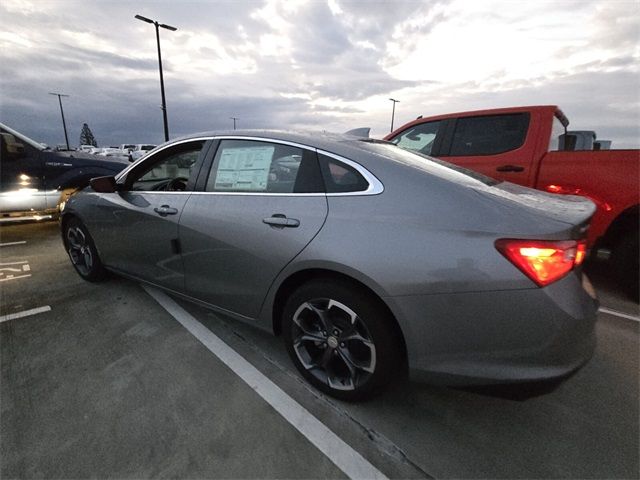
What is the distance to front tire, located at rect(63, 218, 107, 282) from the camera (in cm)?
355

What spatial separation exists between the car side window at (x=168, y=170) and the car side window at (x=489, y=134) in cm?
323

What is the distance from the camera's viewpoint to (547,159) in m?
3.59

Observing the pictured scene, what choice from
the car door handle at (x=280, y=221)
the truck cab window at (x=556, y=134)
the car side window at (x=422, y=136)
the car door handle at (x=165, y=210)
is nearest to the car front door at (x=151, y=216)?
the car door handle at (x=165, y=210)

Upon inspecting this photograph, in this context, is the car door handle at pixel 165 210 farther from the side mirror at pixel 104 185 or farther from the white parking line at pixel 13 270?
the white parking line at pixel 13 270

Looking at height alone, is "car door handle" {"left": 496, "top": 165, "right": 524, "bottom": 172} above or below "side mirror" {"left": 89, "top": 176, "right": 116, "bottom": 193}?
above

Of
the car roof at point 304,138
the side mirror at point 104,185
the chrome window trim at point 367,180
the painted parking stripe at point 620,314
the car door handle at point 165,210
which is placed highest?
the car roof at point 304,138

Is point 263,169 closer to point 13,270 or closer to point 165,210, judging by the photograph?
point 165,210

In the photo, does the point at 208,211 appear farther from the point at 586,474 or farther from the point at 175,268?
the point at 586,474

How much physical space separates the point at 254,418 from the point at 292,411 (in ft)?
0.71

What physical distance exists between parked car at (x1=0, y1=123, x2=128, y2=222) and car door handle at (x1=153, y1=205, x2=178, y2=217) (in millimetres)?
4150

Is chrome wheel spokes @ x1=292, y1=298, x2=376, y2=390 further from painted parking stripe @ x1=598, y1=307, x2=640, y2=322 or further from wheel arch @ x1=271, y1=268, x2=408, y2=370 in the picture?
painted parking stripe @ x1=598, y1=307, x2=640, y2=322

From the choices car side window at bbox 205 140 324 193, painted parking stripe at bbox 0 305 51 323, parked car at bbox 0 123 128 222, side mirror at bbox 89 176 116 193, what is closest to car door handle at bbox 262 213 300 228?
car side window at bbox 205 140 324 193

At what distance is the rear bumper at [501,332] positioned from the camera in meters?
1.43

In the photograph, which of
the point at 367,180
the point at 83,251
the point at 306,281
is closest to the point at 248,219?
the point at 306,281
